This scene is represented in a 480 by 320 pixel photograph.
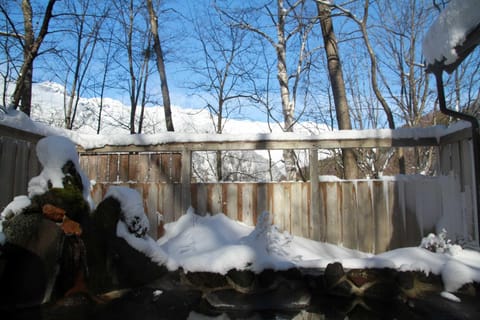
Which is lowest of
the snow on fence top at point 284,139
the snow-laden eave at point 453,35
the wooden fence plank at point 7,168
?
the wooden fence plank at point 7,168

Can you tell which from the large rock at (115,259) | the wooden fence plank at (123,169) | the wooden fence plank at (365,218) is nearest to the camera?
the large rock at (115,259)

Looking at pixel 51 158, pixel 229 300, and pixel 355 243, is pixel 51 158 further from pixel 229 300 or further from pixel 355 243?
pixel 355 243

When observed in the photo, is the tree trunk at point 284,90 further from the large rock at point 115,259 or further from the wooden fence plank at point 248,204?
the large rock at point 115,259

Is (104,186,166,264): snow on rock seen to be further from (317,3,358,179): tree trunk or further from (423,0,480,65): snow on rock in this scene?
(317,3,358,179): tree trunk

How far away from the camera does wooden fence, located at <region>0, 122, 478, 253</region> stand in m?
4.68

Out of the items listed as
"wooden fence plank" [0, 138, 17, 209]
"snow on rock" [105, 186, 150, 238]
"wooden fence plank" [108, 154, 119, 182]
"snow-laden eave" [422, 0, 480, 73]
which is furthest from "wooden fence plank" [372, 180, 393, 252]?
"wooden fence plank" [0, 138, 17, 209]

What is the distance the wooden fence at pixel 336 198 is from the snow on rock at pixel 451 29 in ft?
4.15

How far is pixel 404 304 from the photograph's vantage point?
3.51 m

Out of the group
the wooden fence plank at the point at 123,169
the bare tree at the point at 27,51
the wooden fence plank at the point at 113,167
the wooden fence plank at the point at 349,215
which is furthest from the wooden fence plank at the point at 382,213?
the bare tree at the point at 27,51

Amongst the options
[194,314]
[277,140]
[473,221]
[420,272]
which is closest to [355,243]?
[420,272]

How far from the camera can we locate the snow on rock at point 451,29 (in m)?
3.02

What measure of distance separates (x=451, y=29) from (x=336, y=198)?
92.5 inches

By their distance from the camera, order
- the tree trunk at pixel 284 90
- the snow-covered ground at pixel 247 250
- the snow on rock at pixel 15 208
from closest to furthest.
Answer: the snow on rock at pixel 15 208 → the snow-covered ground at pixel 247 250 → the tree trunk at pixel 284 90

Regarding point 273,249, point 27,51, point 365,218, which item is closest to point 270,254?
point 273,249
